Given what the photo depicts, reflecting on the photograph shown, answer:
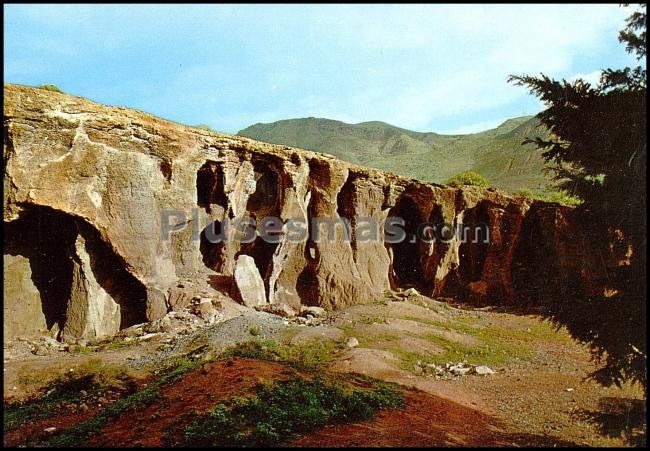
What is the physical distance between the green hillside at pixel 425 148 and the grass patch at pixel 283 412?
58.0 m

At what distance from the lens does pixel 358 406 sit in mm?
9148

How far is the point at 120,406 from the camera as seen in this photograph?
30.1ft

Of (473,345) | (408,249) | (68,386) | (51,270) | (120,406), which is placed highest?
(51,270)

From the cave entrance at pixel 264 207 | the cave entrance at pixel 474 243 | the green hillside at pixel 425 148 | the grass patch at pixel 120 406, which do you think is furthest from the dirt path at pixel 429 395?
the green hillside at pixel 425 148

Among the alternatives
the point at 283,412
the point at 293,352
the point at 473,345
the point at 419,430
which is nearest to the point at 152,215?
the point at 293,352

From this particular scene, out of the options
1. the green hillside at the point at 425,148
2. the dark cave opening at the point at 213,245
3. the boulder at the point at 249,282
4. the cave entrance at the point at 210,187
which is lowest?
the boulder at the point at 249,282

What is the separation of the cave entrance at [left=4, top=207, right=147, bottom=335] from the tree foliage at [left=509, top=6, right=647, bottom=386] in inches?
589

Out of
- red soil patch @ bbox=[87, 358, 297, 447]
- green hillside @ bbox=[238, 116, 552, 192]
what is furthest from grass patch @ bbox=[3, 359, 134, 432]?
green hillside @ bbox=[238, 116, 552, 192]

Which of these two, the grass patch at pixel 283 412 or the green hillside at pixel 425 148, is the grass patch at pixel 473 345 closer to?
the grass patch at pixel 283 412

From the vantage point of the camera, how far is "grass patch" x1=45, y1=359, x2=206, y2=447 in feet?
25.1

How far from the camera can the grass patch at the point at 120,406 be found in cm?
766

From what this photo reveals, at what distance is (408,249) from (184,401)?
Answer: 23.0 m

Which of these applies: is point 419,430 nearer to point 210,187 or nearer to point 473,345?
point 473,345

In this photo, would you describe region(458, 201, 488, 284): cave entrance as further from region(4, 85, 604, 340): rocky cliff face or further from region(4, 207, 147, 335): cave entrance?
region(4, 207, 147, 335): cave entrance
